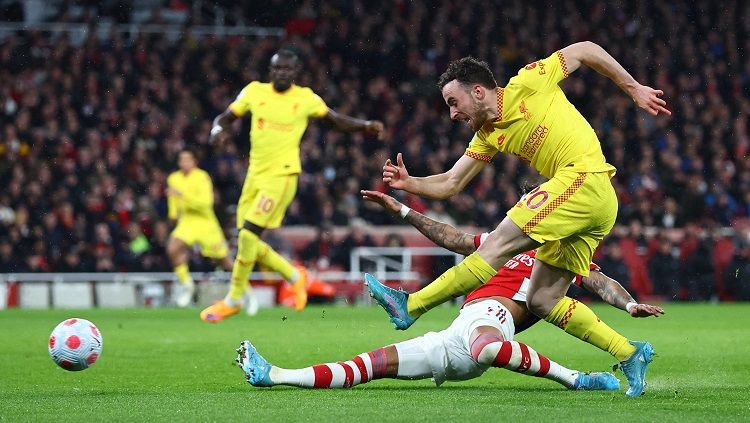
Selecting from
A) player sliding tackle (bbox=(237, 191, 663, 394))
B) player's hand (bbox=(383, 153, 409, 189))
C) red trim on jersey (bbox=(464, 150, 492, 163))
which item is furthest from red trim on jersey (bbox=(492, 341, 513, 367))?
red trim on jersey (bbox=(464, 150, 492, 163))

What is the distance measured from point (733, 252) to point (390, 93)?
24.5 ft

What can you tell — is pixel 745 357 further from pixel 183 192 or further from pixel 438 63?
pixel 438 63

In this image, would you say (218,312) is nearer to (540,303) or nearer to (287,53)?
(287,53)

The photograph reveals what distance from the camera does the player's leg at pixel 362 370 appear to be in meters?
7.00

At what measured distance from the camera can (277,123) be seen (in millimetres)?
13695

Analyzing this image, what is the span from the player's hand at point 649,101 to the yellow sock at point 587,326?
48.0 inches

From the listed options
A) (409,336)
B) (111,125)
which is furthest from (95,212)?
(409,336)

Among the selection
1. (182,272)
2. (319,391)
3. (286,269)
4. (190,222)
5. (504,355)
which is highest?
(504,355)

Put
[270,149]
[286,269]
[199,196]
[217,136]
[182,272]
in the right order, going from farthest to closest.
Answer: [199,196] → [182,272] → [286,269] → [270,149] → [217,136]

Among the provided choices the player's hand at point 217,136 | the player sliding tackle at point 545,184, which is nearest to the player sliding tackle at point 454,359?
the player sliding tackle at point 545,184

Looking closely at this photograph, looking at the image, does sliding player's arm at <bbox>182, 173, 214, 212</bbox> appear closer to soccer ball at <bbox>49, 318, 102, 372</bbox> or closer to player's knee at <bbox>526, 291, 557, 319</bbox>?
soccer ball at <bbox>49, 318, 102, 372</bbox>

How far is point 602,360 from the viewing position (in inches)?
376

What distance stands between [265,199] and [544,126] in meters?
6.57

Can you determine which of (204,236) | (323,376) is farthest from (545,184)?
(204,236)
